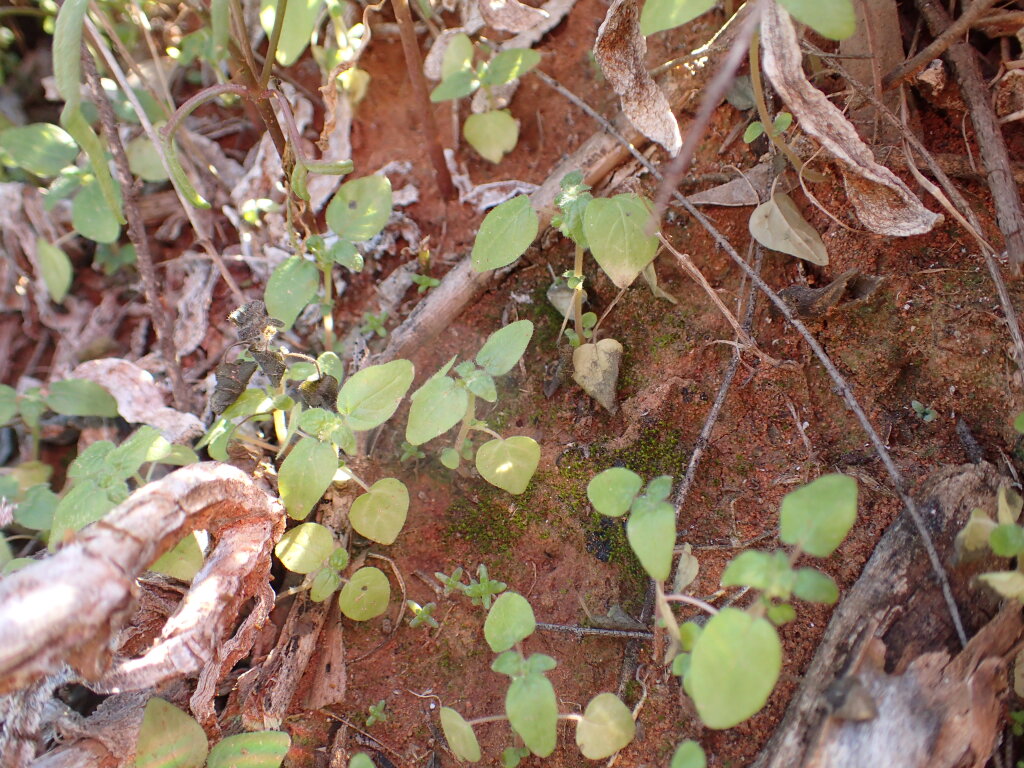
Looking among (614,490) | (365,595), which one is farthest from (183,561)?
(614,490)

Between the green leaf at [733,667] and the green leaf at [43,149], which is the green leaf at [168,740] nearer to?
the green leaf at [733,667]

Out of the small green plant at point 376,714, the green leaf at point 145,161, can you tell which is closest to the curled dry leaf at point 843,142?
the small green plant at point 376,714

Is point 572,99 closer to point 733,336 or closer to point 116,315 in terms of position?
point 733,336

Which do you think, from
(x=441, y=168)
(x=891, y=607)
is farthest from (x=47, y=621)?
(x=441, y=168)

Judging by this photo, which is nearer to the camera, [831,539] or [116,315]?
[831,539]

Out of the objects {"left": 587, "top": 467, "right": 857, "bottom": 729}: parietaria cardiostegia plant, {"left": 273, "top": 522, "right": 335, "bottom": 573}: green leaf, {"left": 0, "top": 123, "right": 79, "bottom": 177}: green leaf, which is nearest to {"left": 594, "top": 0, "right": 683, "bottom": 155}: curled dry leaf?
{"left": 587, "top": 467, "right": 857, "bottom": 729}: parietaria cardiostegia plant

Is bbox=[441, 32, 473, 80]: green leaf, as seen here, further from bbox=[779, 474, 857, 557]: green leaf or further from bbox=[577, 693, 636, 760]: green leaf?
bbox=[577, 693, 636, 760]: green leaf
